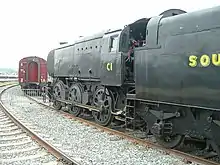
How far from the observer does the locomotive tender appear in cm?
618

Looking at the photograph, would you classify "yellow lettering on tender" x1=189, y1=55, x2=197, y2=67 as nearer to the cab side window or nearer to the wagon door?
the cab side window

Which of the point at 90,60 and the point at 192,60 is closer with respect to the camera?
the point at 192,60

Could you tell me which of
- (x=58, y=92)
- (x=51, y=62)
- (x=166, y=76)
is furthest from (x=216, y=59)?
(x=51, y=62)

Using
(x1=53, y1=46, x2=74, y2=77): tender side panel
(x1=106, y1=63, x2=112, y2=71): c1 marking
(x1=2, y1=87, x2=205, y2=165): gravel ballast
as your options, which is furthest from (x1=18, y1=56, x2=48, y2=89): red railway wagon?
A: (x1=106, y1=63, x2=112, y2=71): c1 marking

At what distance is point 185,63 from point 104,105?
503cm

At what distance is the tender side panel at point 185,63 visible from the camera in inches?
236

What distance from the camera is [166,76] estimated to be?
282 inches

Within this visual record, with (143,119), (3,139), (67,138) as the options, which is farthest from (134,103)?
(3,139)

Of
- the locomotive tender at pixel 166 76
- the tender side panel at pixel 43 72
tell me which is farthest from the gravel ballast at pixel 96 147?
the tender side panel at pixel 43 72

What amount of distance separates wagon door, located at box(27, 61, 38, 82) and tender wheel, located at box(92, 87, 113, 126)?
60.7 feet

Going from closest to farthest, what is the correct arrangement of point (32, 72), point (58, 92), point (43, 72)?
point (58, 92) → point (43, 72) → point (32, 72)

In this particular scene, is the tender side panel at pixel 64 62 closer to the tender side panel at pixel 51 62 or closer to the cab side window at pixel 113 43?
the tender side panel at pixel 51 62

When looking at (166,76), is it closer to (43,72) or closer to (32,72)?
(43,72)

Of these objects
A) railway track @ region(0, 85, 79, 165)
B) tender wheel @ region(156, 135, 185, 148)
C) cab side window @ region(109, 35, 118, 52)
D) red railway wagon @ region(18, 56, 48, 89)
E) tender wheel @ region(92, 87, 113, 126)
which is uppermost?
cab side window @ region(109, 35, 118, 52)
